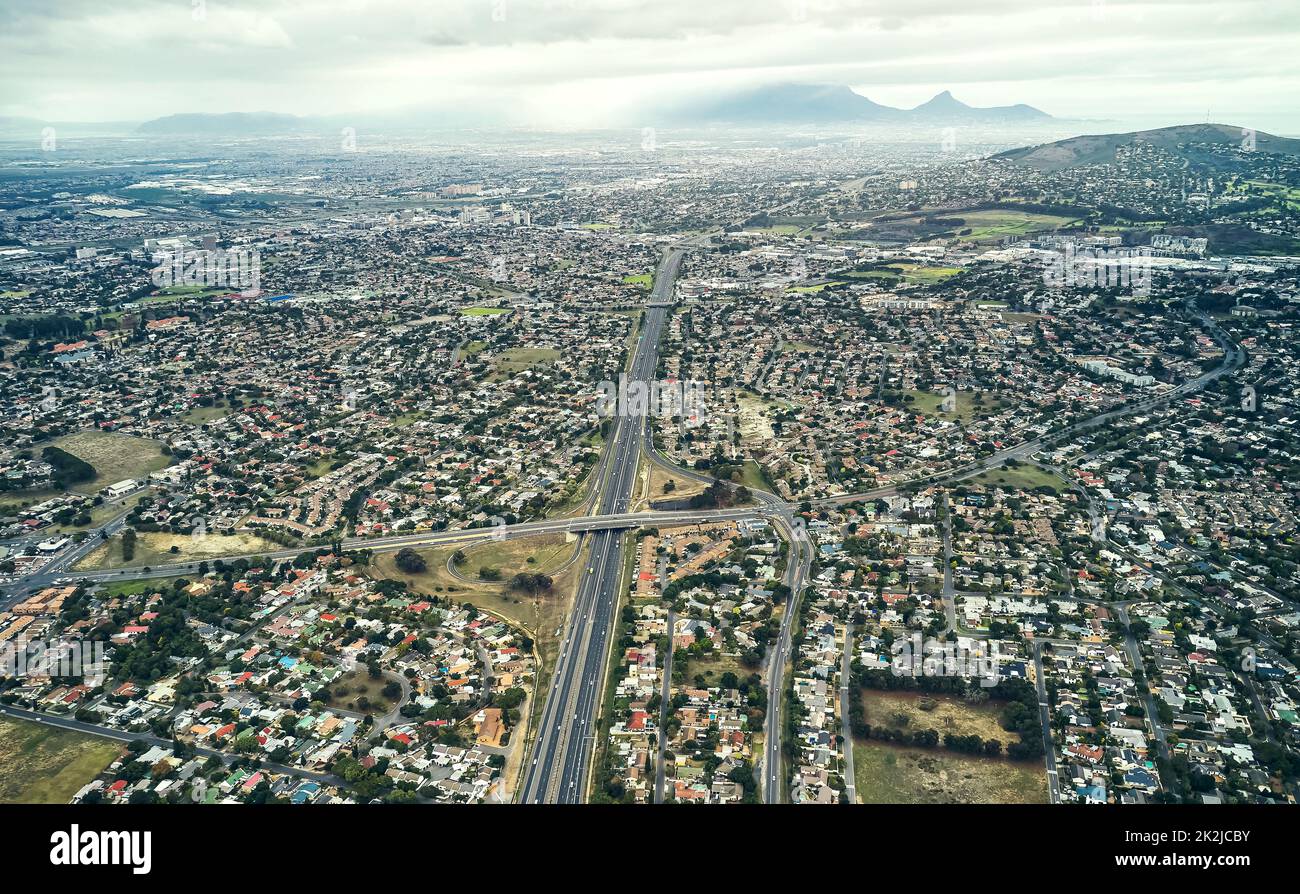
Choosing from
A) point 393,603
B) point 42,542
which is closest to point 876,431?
point 393,603

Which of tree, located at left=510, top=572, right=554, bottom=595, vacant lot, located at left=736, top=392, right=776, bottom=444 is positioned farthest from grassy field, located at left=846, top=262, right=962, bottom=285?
tree, located at left=510, top=572, right=554, bottom=595

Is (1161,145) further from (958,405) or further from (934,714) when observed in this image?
(934,714)

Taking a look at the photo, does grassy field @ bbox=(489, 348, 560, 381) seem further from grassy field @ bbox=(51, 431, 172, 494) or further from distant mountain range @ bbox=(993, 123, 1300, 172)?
distant mountain range @ bbox=(993, 123, 1300, 172)

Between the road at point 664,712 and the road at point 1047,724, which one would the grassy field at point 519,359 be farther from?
the road at point 1047,724

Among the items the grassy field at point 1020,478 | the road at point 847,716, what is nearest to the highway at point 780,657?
the road at point 847,716

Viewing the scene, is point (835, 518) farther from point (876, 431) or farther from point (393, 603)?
point (393, 603)
